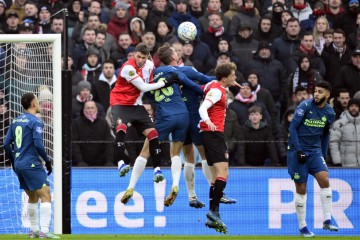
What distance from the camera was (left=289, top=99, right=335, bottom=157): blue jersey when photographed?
63.9 feet

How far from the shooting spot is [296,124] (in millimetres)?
19484

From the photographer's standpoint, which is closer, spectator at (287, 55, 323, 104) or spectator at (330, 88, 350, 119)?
spectator at (330, 88, 350, 119)

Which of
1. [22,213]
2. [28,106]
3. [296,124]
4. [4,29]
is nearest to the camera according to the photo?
[28,106]

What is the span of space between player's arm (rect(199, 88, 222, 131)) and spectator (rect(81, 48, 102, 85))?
6388 millimetres

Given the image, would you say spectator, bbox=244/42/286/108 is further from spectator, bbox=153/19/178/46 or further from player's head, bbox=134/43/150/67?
player's head, bbox=134/43/150/67

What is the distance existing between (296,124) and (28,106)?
444cm

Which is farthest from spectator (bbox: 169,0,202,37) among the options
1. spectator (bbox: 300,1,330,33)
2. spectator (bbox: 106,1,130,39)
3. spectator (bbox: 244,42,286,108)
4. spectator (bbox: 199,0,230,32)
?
spectator (bbox: 300,1,330,33)

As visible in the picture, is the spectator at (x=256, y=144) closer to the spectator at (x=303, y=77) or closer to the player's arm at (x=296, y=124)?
the spectator at (x=303, y=77)

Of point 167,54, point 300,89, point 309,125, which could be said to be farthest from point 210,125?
point 300,89

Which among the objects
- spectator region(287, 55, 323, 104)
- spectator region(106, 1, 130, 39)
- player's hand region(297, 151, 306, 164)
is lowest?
player's hand region(297, 151, 306, 164)

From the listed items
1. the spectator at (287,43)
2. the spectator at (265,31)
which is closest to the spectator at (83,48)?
the spectator at (265,31)

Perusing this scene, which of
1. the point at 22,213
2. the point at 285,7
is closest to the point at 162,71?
the point at 22,213

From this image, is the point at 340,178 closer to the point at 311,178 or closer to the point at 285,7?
the point at 311,178

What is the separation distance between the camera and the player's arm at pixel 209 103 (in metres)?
17.6
